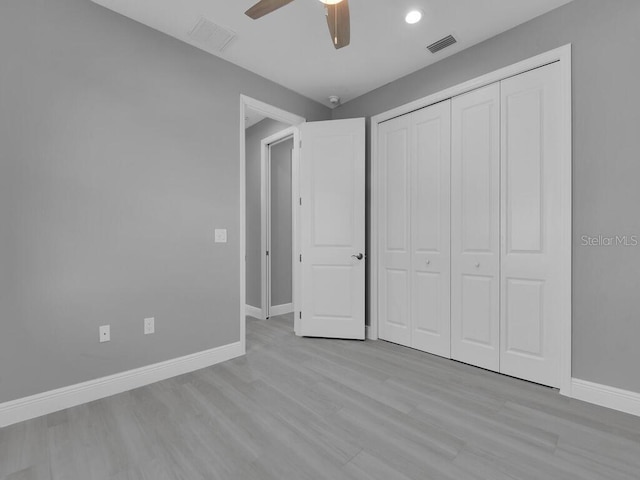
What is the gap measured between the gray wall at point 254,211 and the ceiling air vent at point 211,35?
168 centimetres

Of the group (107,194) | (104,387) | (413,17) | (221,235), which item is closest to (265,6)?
(413,17)

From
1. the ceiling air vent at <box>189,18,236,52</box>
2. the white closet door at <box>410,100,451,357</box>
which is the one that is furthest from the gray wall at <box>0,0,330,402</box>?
the white closet door at <box>410,100,451,357</box>

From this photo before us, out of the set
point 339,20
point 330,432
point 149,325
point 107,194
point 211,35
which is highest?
point 211,35

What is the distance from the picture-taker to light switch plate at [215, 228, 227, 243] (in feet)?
9.33

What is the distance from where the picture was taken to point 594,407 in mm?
2033

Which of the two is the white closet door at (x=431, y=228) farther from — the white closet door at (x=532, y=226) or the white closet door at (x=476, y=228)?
the white closet door at (x=532, y=226)

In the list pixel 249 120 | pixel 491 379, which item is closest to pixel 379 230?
pixel 491 379

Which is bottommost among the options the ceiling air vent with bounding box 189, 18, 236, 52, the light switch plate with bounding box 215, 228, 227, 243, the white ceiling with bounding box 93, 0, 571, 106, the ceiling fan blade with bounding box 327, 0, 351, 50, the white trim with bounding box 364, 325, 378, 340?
the white trim with bounding box 364, 325, 378, 340

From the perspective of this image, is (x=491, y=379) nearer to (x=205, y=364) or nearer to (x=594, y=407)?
(x=594, y=407)

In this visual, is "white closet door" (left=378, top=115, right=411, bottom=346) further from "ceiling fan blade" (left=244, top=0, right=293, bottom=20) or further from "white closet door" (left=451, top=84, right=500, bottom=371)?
"ceiling fan blade" (left=244, top=0, right=293, bottom=20)

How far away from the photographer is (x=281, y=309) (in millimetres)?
4605

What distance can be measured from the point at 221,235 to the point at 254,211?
179cm

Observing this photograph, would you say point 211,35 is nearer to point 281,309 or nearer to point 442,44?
point 442,44

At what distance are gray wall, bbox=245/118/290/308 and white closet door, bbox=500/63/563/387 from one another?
2964 millimetres
